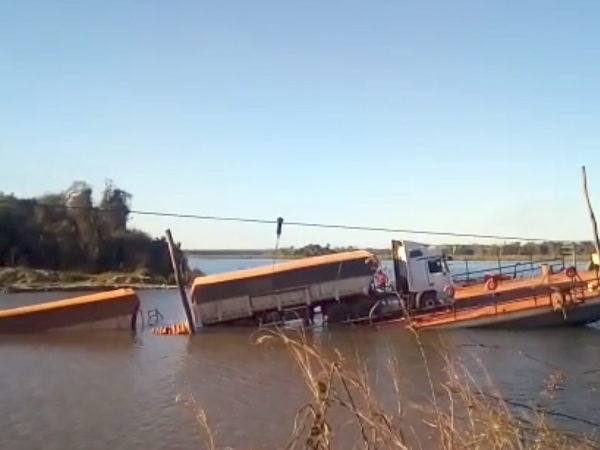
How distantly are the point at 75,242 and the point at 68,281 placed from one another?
7718mm

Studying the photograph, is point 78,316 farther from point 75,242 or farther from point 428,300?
point 75,242

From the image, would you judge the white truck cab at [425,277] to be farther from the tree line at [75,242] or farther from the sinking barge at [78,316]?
the tree line at [75,242]

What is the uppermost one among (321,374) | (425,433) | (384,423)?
(321,374)

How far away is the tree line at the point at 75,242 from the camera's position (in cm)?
6031

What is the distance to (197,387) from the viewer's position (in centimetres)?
1587

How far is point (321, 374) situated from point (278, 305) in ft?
75.4

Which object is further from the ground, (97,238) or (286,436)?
(97,238)

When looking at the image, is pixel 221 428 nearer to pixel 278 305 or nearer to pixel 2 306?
pixel 278 305

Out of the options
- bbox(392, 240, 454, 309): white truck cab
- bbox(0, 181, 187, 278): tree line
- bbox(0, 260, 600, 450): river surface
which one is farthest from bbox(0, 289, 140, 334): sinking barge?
bbox(0, 181, 187, 278): tree line

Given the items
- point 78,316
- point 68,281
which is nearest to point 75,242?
point 68,281

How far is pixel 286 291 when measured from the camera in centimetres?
2634

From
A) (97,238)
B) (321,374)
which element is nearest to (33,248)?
(97,238)

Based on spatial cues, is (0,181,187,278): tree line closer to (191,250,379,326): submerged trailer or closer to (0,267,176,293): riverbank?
(0,267,176,293): riverbank

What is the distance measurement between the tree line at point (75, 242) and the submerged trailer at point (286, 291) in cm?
3536
